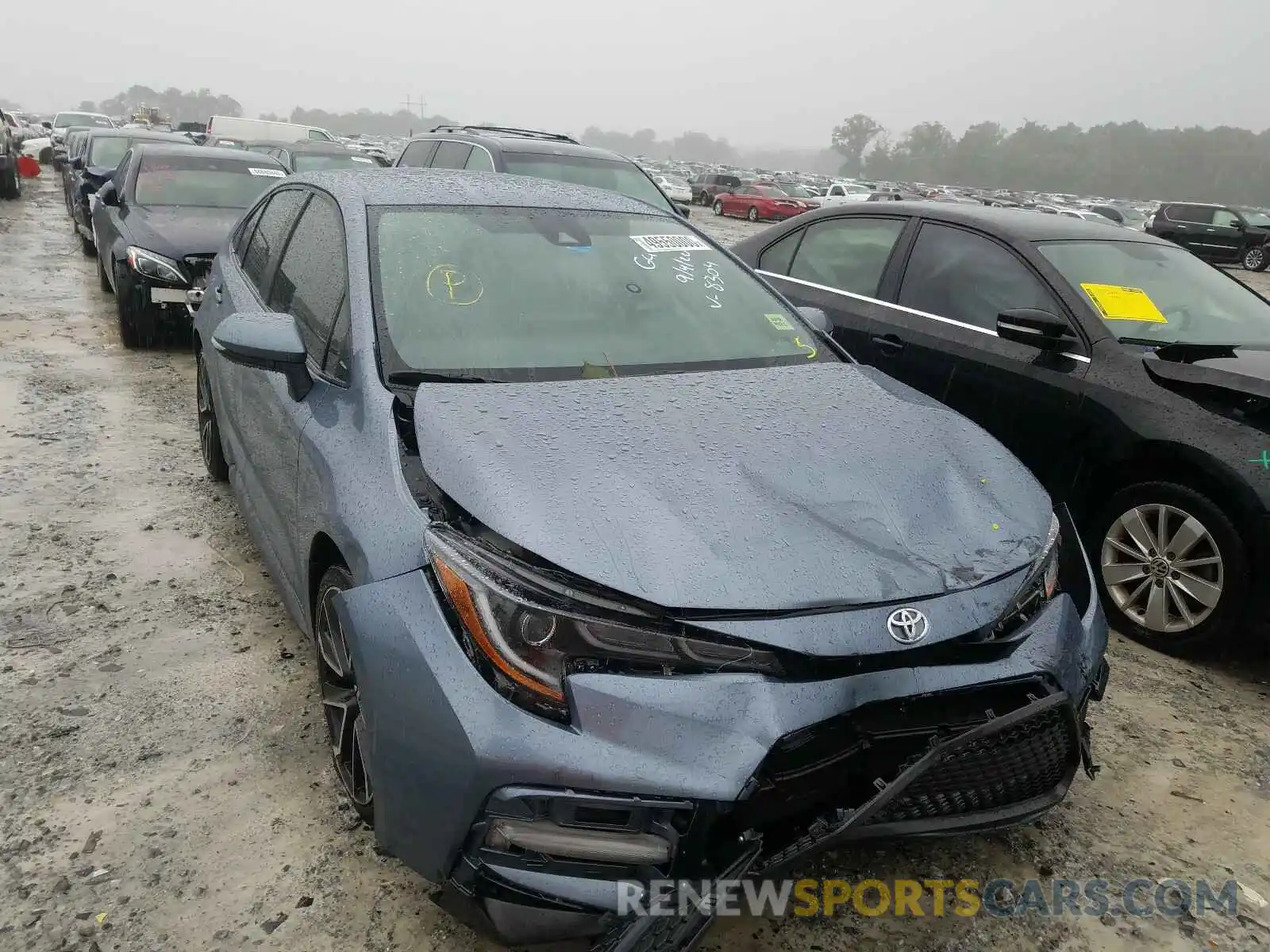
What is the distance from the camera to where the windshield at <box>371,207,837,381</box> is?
2764mm

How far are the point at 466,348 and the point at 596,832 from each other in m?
1.49

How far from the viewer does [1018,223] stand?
4598 mm

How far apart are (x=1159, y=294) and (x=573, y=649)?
3656 mm

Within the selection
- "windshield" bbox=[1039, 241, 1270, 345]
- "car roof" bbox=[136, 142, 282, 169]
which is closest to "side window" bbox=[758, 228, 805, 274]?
"windshield" bbox=[1039, 241, 1270, 345]

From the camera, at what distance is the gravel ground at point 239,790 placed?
2207 mm

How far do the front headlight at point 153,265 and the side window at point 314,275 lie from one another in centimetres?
442

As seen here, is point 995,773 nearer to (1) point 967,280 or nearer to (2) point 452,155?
(1) point 967,280

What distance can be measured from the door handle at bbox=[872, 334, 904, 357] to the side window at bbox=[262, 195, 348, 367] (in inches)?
109

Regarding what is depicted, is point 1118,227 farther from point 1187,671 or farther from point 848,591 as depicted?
point 848,591

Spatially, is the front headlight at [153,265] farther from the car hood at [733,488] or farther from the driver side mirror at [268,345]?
the car hood at [733,488]

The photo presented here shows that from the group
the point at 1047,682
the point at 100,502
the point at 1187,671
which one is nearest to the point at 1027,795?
the point at 1047,682

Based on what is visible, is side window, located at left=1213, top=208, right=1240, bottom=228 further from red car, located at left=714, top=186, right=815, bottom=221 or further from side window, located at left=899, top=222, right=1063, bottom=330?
side window, located at left=899, top=222, right=1063, bottom=330

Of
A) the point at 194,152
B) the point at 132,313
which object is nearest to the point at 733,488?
the point at 132,313

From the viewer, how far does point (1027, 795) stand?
2.08 metres
